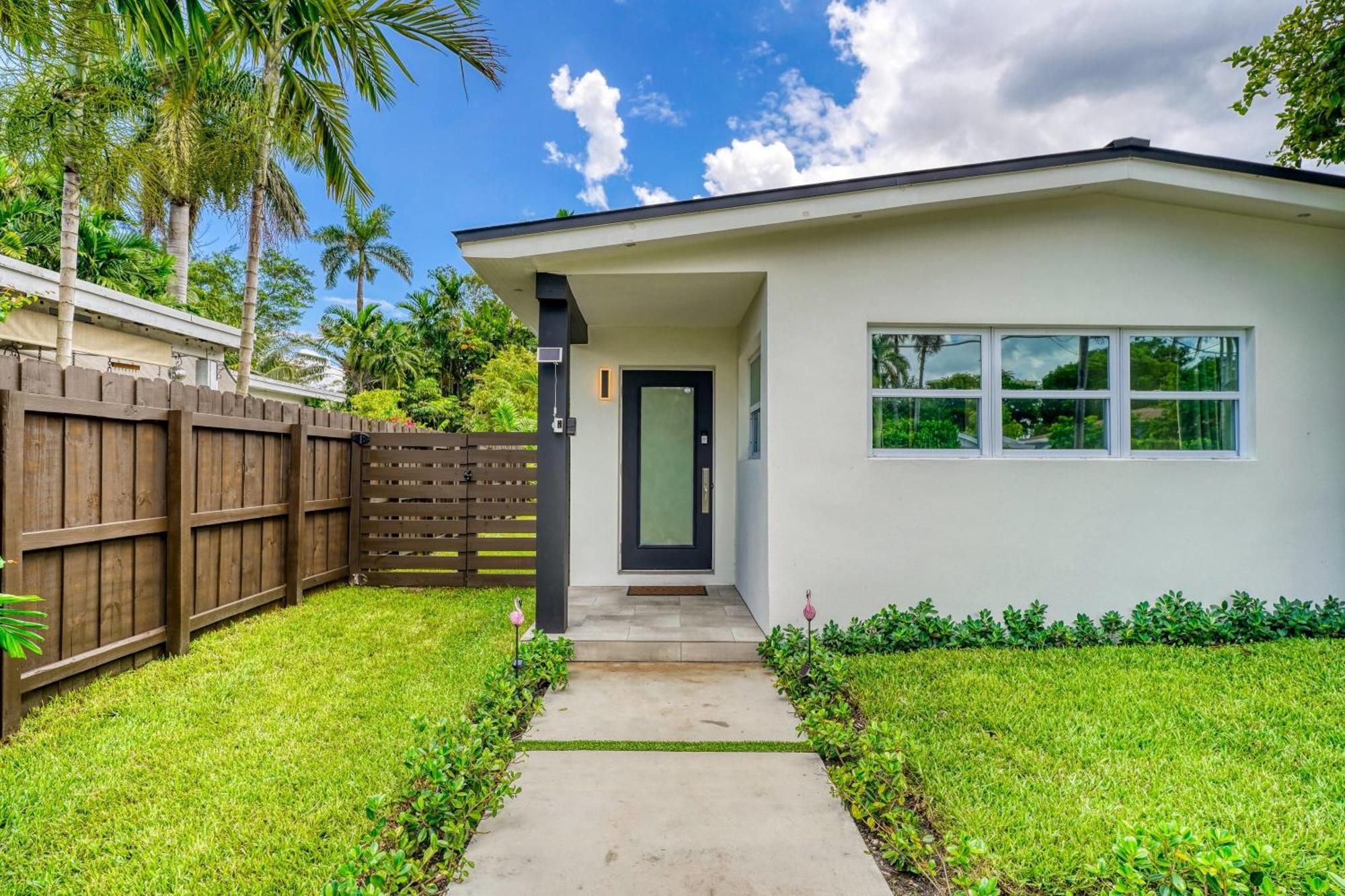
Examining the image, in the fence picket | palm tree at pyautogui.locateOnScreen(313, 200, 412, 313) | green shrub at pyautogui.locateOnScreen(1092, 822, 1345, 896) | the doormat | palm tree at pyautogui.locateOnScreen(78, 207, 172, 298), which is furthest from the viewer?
palm tree at pyautogui.locateOnScreen(313, 200, 412, 313)

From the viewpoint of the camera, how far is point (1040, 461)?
4.72 metres

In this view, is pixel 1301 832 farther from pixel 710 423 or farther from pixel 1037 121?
pixel 1037 121

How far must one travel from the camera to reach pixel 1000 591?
4707mm

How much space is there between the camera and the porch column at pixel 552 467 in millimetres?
4766

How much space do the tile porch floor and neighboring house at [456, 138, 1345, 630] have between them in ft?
0.96

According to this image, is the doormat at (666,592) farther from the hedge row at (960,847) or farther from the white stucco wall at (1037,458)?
the hedge row at (960,847)

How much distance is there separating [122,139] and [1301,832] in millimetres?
9271

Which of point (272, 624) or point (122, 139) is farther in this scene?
point (122, 139)

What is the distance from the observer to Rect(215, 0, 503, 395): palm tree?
6.56 metres

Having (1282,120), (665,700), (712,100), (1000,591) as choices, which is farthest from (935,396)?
(712,100)

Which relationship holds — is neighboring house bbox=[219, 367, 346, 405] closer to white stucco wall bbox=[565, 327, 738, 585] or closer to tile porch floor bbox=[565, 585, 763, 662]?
white stucco wall bbox=[565, 327, 738, 585]

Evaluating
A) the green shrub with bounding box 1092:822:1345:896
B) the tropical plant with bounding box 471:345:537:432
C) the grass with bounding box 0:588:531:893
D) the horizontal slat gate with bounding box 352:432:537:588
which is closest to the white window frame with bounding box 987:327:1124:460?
the green shrub with bounding box 1092:822:1345:896

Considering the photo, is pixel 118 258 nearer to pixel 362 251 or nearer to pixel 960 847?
pixel 960 847

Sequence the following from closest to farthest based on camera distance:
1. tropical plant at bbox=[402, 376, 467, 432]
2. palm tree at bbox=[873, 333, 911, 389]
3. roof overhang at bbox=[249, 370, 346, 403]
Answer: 1. palm tree at bbox=[873, 333, 911, 389]
2. roof overhang at bbox=[249, 370, 346, 403]
3. tropical plant at bbox=[402, 376, 467, 432]
